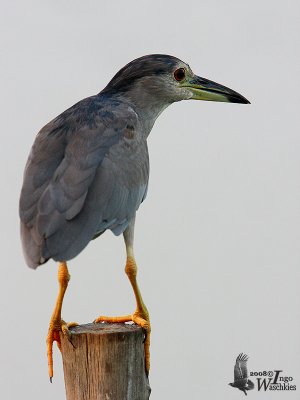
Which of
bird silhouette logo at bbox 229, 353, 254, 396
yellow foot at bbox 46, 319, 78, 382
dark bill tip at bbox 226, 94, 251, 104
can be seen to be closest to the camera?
yellow foot at bbox 46, 319, 78, 382

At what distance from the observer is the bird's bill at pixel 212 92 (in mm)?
9180

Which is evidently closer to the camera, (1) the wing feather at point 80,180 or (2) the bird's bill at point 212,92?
(1) the wing feather at point 80,180

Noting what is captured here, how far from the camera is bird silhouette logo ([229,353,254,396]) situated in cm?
833

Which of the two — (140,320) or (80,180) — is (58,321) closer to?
(140,320)

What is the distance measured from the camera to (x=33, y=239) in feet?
21.4

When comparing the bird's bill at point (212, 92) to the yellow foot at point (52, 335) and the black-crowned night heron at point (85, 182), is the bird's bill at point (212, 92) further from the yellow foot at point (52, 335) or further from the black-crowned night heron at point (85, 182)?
the yellow foot at point (52, 335)

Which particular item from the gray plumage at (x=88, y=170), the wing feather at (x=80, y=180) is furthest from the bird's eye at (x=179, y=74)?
the wing feather at (x=80, y=180)

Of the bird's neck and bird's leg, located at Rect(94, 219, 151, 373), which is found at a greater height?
the bird's neck

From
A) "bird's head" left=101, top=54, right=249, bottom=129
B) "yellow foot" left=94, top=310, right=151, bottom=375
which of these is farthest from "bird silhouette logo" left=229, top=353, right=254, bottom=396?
"bird's head" left=101, top=54, right=249, bottom=129

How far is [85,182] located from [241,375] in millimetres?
2859

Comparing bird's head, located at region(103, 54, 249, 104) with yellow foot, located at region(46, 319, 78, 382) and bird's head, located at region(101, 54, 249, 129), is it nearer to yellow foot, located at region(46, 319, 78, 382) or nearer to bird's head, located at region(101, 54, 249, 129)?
bird's head, located at region(101, 54, 249, 129)

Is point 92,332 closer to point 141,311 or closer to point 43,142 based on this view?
point 141,311

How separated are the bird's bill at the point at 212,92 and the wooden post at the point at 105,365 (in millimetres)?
3404

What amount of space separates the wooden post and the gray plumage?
29.6 inches
